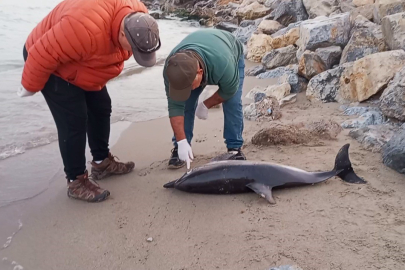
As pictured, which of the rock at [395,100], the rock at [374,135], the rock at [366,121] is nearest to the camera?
the rock at [374,135]

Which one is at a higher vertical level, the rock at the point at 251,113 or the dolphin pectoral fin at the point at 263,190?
the dolphin pectoral fin at the point at 263,190

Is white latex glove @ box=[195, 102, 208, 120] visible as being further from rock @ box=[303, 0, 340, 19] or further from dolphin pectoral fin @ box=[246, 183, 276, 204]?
rock @ box=[303, 0, 340, 19]

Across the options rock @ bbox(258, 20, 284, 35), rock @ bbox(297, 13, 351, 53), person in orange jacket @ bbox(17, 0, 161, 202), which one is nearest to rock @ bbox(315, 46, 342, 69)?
rock @ bbox(297, 13, 351, 53)

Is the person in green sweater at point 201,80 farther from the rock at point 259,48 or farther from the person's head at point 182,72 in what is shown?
Answer: the rock at point 259,48

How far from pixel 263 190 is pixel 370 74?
317 cm

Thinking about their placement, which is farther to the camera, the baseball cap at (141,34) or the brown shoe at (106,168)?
the brown shoe at (106,168)

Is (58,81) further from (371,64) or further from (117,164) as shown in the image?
(371,64)

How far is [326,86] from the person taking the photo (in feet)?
21.9

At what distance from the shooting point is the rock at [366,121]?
5.29 metres

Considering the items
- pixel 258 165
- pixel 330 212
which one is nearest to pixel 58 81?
pixel 258 165

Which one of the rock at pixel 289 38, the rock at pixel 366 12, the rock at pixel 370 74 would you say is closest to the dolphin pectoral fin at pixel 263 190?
the rock at pixel 370 74

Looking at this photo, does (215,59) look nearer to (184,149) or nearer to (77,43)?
(184,149)

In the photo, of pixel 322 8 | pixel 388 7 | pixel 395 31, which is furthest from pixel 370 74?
pixel 322 8

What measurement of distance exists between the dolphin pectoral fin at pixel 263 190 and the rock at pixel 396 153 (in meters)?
1.29
